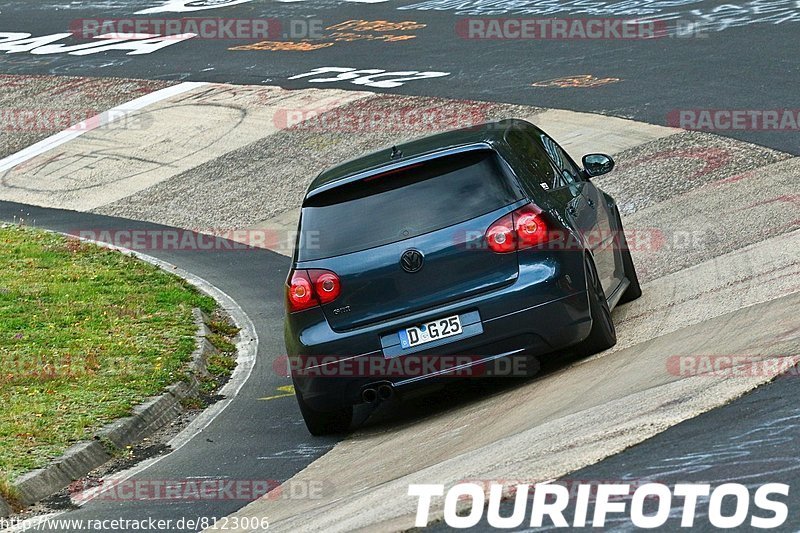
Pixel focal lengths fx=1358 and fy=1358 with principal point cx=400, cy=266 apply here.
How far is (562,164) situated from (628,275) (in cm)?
108

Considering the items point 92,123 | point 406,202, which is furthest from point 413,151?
point 92,123

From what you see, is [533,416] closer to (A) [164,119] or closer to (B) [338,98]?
(B) [338,98]

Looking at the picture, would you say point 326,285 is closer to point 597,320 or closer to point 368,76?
point 597,320

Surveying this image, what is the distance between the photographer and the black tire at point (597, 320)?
8.61 m

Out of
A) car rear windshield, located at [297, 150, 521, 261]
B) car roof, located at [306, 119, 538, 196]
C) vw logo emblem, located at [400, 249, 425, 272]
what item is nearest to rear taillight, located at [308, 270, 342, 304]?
car rear windshield, located at [297, 150, 521, 261]

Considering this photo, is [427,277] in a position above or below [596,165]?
below

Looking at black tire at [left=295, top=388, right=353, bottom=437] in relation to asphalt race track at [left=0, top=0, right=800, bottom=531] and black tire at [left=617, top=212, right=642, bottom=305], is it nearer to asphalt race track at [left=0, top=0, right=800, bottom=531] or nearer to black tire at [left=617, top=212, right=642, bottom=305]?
asphalt race track at [left=0, top=0, right=800, bottom=531]

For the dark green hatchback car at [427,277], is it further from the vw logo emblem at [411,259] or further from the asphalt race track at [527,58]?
the asphalt race track at [527,58]

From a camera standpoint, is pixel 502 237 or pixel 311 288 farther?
pixel 311 288

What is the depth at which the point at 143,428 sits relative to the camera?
9.47 metres

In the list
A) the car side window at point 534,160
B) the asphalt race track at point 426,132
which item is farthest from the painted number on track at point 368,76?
the car side window at point 534,160

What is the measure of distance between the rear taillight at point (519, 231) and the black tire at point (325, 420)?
4.66ft

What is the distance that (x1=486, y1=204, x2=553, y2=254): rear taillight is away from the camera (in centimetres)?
825

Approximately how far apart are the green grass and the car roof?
2.30 meters
